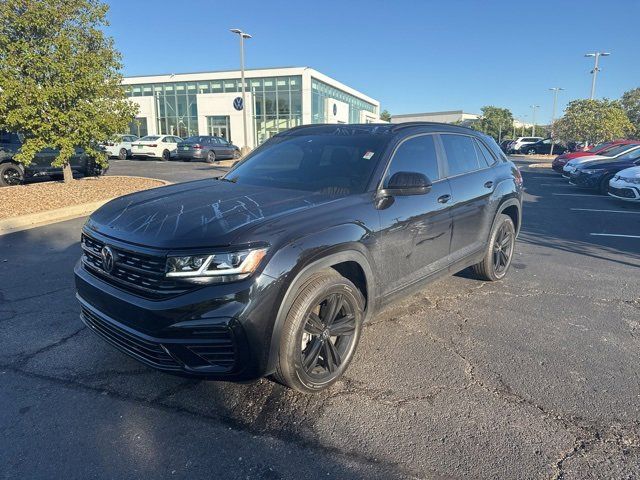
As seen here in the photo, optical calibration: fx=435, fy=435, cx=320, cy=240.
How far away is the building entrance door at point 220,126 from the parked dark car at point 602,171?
1308 inches

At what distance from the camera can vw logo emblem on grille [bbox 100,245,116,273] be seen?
277 centimetres

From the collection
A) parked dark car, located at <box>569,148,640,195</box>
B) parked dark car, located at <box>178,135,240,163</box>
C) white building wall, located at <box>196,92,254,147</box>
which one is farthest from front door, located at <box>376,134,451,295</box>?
white building wall, located at <box>196,92,254,147</box>

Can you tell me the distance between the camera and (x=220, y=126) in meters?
41.9

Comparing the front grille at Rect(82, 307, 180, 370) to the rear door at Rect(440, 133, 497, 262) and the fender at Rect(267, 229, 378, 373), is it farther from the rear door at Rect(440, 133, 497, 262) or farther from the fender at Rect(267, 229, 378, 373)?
the rear door at Rect(440, 133, 497, 262)

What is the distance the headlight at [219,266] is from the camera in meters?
2.43

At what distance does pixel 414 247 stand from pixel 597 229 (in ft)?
22.2

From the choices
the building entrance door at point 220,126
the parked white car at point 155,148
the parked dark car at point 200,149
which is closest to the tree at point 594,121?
the parked dark car at point 200,149

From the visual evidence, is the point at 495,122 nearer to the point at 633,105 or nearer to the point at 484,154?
the point at 633,105

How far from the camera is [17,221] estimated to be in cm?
795

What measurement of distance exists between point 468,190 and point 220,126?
40.5 meters

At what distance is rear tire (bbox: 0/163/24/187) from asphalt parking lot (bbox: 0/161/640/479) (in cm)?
970

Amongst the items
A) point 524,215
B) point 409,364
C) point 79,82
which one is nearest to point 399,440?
point 409,364

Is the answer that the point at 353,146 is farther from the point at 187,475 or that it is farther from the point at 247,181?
the point at 187,475

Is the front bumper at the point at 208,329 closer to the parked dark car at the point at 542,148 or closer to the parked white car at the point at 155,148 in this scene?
the parked white car at the point at 155,148
